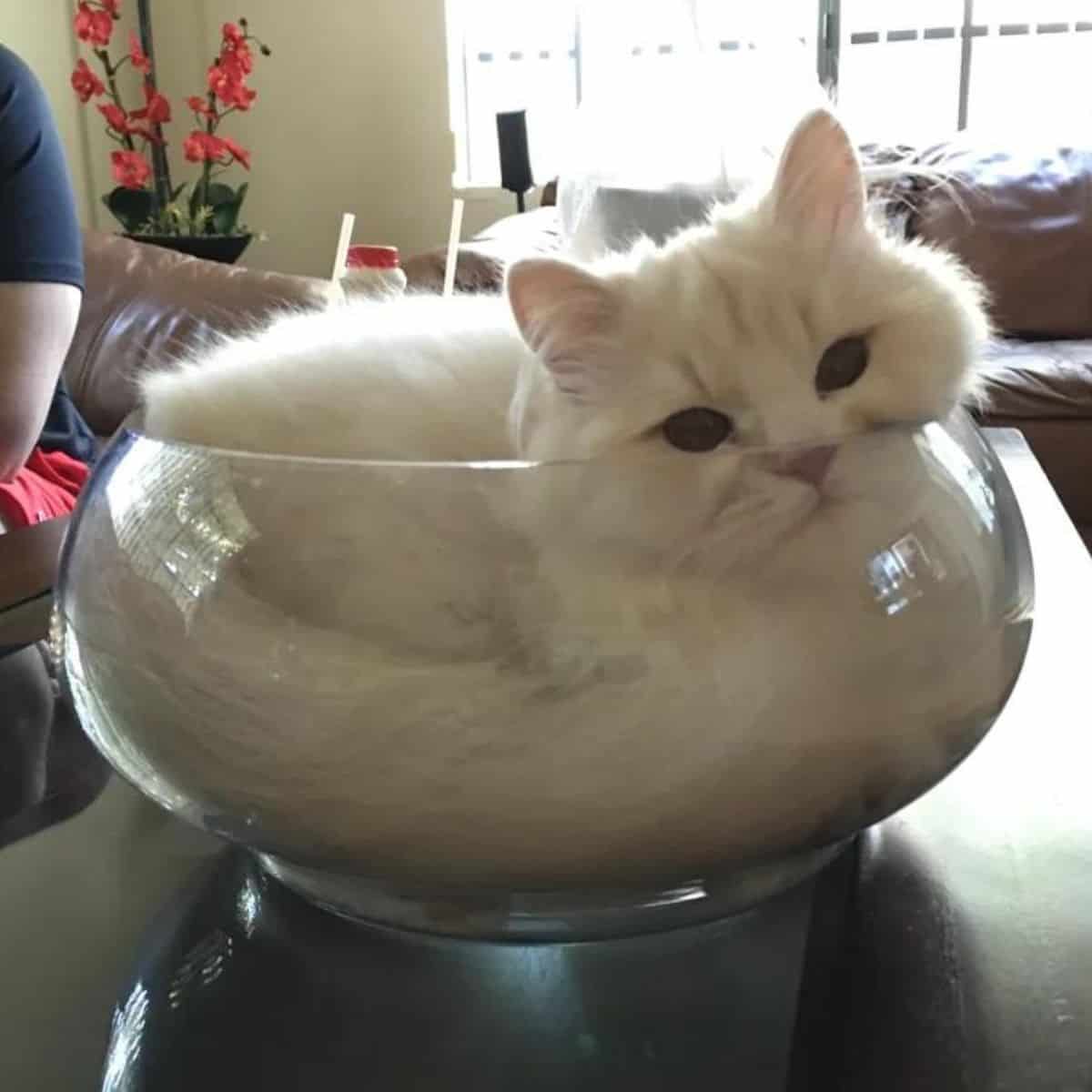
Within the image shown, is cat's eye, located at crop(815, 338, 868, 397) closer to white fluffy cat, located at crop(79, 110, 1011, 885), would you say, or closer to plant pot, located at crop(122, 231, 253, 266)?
white fluffy cat, located at crop(79, 110, 1011, 885)

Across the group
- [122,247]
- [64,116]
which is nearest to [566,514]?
[122,247]

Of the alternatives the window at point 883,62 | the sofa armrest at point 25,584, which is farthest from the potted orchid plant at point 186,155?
the sofa armrest at point 25,584

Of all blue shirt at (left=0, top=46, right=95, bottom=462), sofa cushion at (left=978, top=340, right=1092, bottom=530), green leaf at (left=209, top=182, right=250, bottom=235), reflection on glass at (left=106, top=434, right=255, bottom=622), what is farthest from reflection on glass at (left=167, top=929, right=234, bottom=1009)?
green leaf at (left=209, top=182, right=250, bottom=235)

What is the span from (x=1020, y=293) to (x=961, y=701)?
3.11 m

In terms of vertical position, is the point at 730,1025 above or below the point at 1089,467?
above

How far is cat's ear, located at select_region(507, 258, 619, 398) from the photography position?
56cm

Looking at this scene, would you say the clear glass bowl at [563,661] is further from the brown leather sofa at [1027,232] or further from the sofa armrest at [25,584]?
the brown leather sofa at [1027,232]

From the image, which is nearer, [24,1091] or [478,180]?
[24,1091]

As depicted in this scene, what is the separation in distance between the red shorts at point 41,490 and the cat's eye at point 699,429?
103 cm

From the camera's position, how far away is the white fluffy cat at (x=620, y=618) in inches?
18.2

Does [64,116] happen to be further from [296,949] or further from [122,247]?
[296,949]

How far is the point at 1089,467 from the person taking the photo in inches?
107

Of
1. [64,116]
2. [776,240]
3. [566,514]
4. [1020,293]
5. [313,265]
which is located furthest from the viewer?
[313,265]

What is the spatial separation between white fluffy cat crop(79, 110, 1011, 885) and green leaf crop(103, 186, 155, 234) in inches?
135
